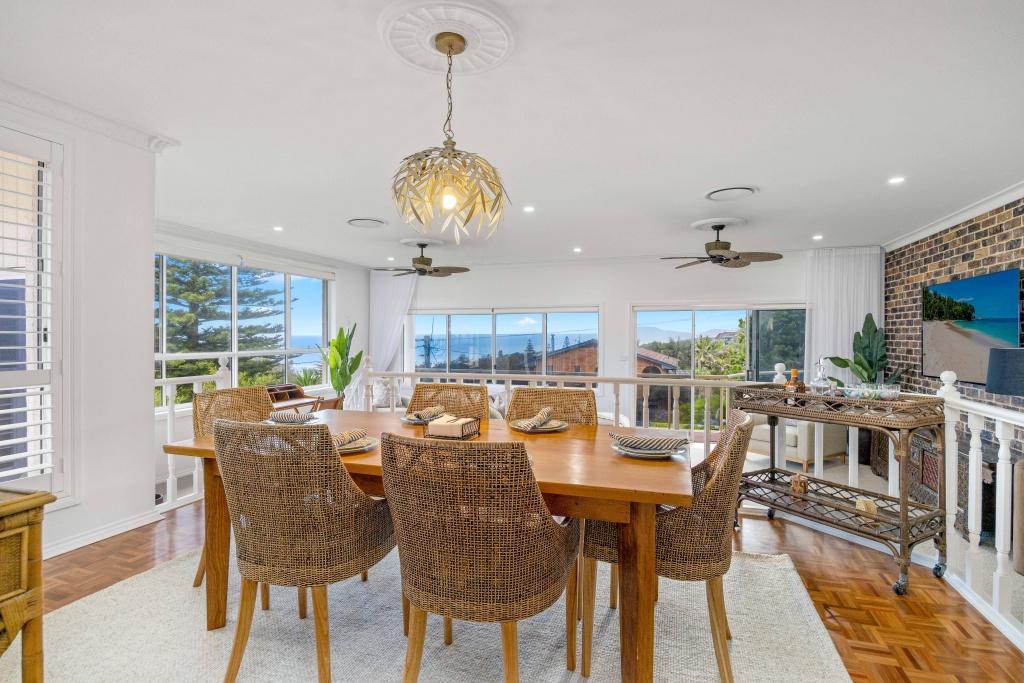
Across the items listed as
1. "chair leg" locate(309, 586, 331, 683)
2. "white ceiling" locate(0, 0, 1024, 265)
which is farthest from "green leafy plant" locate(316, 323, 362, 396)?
"chair leg" locate(309, 586, 331, 683)

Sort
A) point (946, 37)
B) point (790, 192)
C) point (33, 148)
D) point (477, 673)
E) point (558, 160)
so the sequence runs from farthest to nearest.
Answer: point (790, 192) < point (558, 160) < point (33, 148) < point (946, 37) < point (477, 673)

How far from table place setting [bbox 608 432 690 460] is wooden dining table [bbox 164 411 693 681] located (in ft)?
0.08

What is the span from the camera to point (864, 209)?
4.31 m

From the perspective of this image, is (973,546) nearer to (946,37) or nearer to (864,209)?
(946,37)

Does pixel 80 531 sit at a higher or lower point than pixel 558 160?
lower

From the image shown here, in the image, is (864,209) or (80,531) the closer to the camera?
(80,531)

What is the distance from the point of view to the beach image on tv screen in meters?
3.70

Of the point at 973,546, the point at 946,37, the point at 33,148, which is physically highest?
the point at 946,37

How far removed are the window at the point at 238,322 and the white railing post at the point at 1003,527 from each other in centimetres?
588

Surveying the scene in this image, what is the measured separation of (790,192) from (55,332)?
15.3 feet

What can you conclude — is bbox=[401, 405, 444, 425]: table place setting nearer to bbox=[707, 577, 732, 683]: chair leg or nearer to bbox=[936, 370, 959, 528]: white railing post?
bbox=[707, 577, 732, 683]: chair leg

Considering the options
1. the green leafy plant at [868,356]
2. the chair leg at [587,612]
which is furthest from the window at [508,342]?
the chair leg at [587,612]

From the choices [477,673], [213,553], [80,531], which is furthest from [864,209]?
[80,531]

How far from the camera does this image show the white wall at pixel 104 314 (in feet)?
8.77
